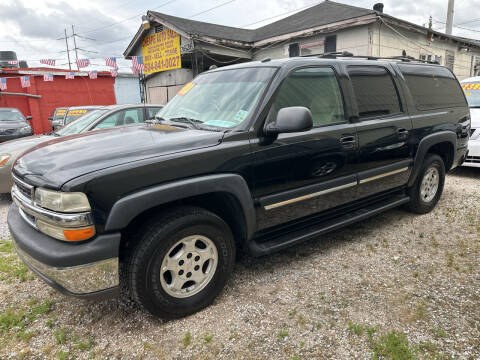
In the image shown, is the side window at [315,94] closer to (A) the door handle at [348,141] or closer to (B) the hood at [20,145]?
(A) the door handle at [348,141]

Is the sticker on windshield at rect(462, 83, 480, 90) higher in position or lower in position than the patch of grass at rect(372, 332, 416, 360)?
higher

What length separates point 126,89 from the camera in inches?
878

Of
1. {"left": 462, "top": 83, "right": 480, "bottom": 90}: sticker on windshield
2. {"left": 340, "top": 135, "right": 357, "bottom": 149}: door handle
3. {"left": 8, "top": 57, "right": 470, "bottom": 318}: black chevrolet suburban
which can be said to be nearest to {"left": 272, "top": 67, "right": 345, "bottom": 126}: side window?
{"left": 8, "top": 57, "right": 470, "bottom": 318}: black chevrolet suburban

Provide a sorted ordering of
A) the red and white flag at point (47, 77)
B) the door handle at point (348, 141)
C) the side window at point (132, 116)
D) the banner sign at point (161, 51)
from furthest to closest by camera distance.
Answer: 1. the red and white flag at point (47, 77)
2. the banner sign at point (161, 51)
3. the side window at point (132, 116)
4. the door handle at point (348, 141)

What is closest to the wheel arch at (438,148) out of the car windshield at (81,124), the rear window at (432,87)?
the rear window at (432,87)

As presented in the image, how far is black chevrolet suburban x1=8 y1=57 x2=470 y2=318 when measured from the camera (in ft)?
6.84

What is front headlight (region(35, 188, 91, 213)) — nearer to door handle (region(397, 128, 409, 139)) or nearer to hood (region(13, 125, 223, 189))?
hood (region(13, 125, 223, 189))

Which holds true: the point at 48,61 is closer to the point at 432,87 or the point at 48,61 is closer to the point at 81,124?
the point at 81,124

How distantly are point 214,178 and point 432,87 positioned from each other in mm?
3427

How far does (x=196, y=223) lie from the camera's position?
242 centimetres

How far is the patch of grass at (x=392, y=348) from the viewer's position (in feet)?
7.04

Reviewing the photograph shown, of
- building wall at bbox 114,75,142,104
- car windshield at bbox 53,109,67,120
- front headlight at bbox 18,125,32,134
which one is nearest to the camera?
front headlight at bbox 18,125,32,134

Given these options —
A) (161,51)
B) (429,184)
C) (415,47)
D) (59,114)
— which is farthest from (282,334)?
(161,51)

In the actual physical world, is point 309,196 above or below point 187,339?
above
